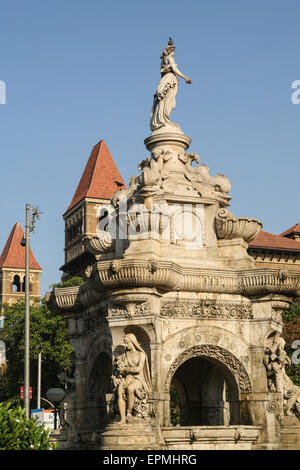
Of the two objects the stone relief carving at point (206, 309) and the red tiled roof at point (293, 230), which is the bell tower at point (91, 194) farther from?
the stone relief carving at point (206, 309)

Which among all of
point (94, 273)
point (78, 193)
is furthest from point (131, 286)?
point (78, 193)

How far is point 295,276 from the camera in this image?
63.1ft

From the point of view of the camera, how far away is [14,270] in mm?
153500

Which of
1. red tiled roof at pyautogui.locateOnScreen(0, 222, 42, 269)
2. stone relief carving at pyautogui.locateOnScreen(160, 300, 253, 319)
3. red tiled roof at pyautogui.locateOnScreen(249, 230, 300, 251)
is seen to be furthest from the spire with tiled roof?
stone relief carving at pyautogui.locateOnScreen(160, 300, 253, 319)

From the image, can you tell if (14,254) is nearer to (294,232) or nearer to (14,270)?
(14,270)

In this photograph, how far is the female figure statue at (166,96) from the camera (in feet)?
69.7

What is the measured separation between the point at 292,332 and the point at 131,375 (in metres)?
35.5

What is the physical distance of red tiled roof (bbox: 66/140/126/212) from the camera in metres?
128

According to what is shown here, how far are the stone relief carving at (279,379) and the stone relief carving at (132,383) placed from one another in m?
2.76

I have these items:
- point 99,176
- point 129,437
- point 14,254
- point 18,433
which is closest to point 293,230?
point 99,176

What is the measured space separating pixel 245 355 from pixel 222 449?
2272 mm
